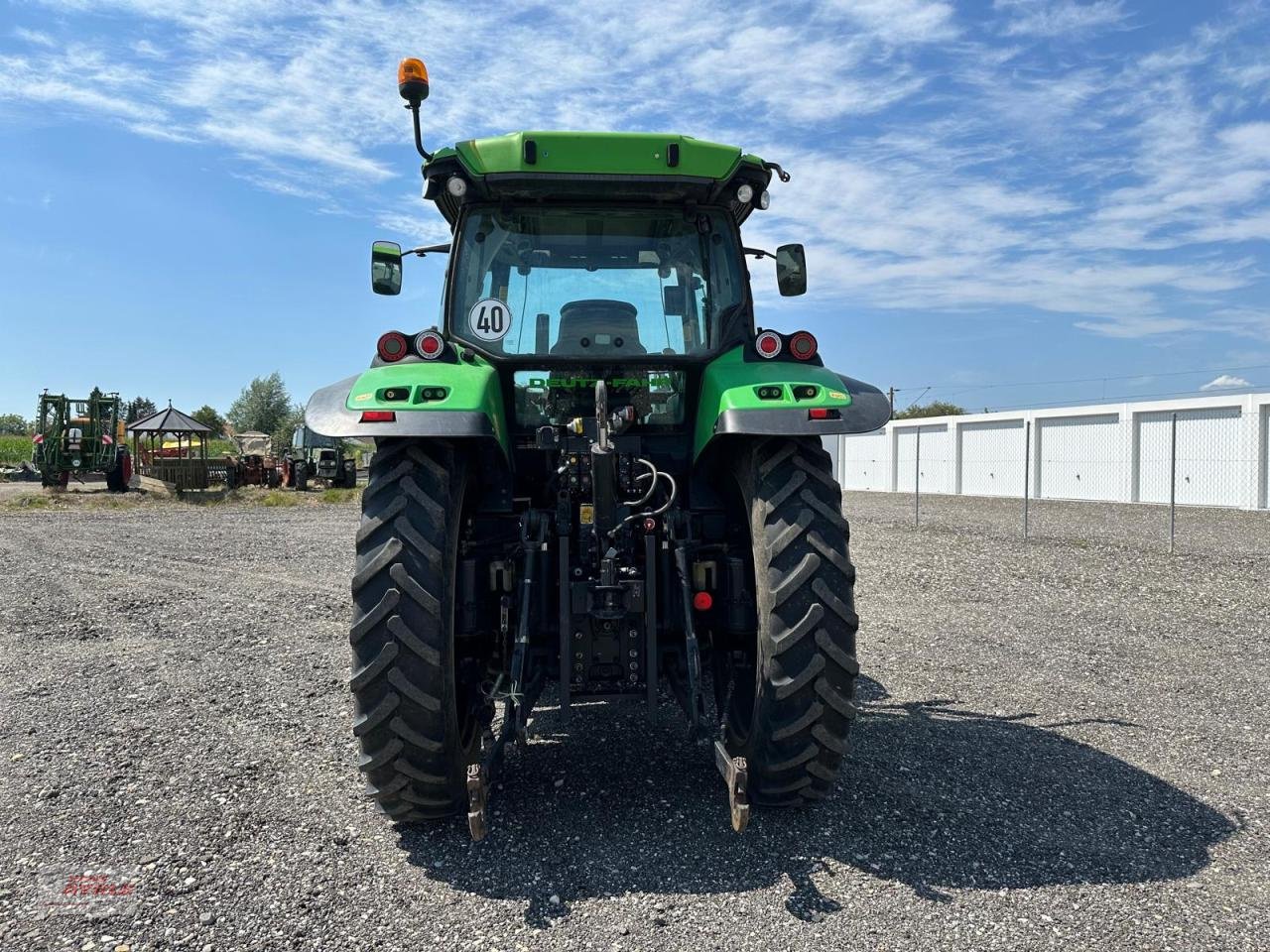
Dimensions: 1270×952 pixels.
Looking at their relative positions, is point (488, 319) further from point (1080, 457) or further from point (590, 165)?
point (1080, 457)

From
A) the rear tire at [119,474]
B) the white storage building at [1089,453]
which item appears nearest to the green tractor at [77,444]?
the rear tire at [119,474]

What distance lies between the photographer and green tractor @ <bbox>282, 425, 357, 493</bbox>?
30391mm

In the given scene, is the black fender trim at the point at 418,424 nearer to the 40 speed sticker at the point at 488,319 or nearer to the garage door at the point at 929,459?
the 40 speed sticker at the point at 488,319

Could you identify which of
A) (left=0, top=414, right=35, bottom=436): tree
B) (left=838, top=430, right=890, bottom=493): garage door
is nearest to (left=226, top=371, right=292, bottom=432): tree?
(left=0, top=414, right=35, bottom=436): tree

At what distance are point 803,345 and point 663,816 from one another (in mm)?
2002

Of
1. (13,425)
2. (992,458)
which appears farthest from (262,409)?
(992,458)

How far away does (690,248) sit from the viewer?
4.08 metres

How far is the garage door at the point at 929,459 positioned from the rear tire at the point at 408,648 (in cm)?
2681

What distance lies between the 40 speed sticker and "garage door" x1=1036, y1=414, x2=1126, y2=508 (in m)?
23.9

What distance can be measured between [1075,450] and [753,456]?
2540 centimetres

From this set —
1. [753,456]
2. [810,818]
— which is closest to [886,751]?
[810,818]

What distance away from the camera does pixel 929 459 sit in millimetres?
30422

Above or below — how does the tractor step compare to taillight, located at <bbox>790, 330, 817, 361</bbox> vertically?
below

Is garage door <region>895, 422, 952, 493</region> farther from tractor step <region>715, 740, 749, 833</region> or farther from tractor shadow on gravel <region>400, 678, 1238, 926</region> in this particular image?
tractor step <region>715, 740, 749, 833</region>
